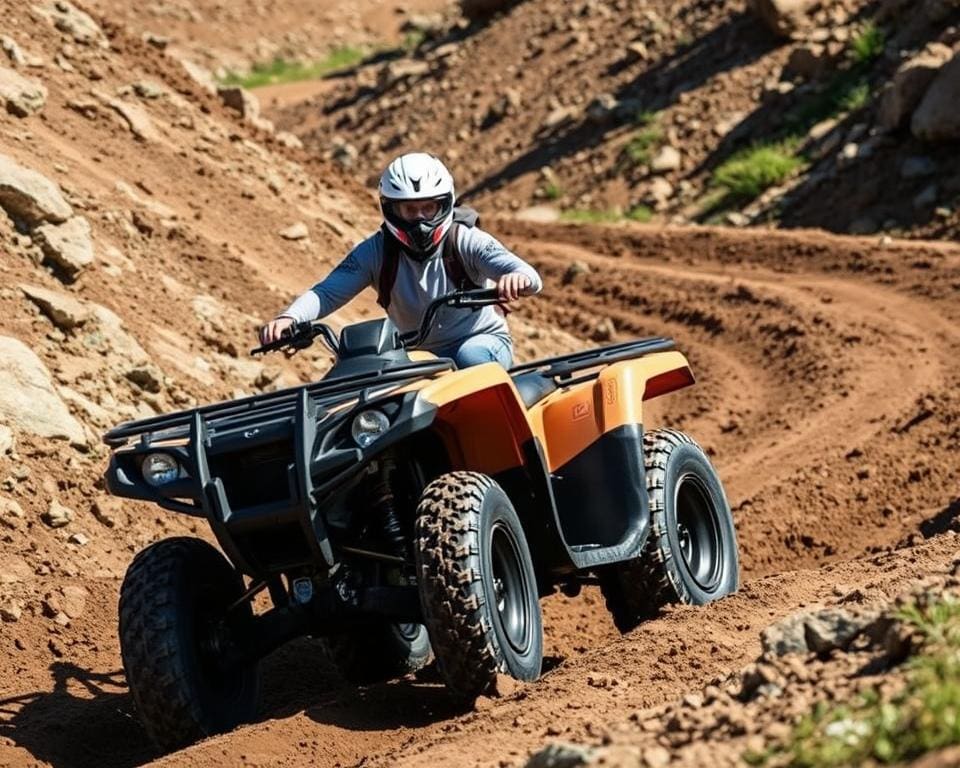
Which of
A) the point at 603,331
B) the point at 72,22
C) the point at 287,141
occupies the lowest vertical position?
the point at 603,331

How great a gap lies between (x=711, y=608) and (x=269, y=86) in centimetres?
3203

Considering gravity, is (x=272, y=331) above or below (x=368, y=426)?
above

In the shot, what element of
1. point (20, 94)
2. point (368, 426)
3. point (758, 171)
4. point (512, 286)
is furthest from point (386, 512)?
point (758, 171)

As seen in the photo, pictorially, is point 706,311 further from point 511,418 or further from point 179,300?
point 511,418

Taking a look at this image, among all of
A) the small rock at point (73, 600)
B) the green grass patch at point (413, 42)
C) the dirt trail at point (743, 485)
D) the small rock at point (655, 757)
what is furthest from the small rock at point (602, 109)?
the small rock at point (655, 757)

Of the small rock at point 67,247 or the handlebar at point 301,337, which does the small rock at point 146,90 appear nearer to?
the small rock at point 67,247

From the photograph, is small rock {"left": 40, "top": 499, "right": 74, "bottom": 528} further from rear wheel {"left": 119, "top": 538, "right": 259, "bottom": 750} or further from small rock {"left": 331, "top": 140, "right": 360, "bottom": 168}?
small rock {"left": 331, "top": 140, "right": 360, "bottom": 168}

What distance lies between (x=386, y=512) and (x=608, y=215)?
1752 cm

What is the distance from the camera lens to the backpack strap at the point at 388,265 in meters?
8.14

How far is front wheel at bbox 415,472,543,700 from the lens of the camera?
21.2 feet

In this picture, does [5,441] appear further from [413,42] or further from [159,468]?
[413,42]

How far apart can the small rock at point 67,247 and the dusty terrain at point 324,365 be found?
4 cm

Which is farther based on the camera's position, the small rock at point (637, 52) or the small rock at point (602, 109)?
the small rock at point (637, 52)

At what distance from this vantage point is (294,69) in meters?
40.8
